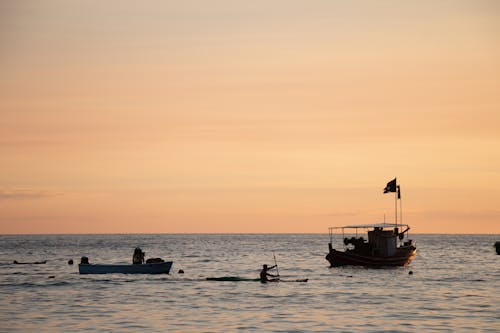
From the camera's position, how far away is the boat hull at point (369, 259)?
258 feet

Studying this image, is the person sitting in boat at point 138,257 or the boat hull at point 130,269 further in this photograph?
the boat hull at point 130,269

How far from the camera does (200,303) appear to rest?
165 feet

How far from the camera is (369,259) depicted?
259 ft

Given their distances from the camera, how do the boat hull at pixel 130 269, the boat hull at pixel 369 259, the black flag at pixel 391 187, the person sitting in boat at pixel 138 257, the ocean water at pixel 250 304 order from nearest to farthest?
the ocean water at pixel 250 304 < the person sitting in boat at pixel 138 257 < the boat hull at pixel 130 269 < the boat hull at pixel 369 259 < the black flag at pixel 391 187

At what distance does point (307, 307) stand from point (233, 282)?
20.0m

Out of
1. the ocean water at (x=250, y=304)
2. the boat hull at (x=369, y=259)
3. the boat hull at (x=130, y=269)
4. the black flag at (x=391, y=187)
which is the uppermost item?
the black flag at (x=391, y=187)

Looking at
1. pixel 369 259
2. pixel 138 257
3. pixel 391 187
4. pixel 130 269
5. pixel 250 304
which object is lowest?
pixel 250 304

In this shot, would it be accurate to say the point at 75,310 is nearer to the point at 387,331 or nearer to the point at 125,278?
the point at 387,331

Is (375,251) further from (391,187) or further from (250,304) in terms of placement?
(250,304)

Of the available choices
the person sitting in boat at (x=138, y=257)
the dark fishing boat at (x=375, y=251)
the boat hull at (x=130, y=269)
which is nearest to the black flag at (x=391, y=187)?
the dark fishing boat at (x=375, y=251)

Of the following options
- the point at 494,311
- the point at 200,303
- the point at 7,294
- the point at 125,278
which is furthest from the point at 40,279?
the point at 494,311

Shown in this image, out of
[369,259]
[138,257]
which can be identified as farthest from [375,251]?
[138,257]

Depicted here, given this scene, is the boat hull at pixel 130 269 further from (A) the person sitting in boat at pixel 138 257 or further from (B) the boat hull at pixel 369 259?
(B) the boat hull at pixel 369 259

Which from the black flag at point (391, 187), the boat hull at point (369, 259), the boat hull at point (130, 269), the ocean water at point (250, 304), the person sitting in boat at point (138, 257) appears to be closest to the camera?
the ocean water at point (250, 304)
